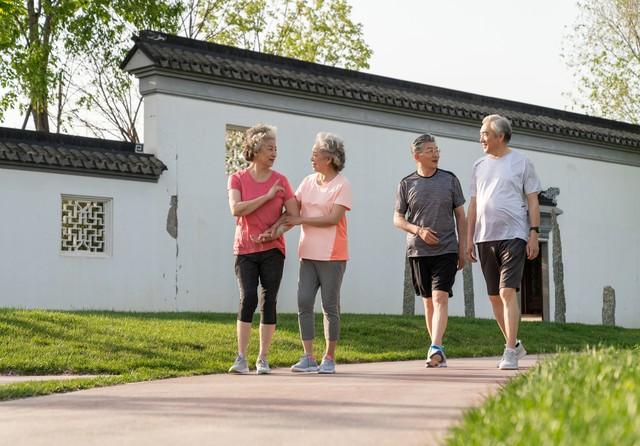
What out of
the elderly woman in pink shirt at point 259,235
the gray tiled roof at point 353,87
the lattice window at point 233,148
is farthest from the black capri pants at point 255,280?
the lattice window at point 233,148

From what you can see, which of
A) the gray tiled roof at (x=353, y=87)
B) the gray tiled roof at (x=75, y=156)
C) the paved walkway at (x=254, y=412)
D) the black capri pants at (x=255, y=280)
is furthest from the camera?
the gray tiled roof at (x=353, y=87)

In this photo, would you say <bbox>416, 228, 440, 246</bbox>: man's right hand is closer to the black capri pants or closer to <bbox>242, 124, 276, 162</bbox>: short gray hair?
the black capri pants

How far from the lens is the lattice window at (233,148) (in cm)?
1809

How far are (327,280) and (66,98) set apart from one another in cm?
2221

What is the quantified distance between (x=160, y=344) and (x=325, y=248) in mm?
2833

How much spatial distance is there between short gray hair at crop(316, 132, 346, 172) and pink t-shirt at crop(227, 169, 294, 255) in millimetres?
372

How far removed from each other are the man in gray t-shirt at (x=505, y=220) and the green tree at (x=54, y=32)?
53.6 ft

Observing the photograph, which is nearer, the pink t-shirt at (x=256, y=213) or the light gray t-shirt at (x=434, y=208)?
the pink t-shirt at (x=256, y=213)

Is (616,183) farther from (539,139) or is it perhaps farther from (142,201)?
(142,201)

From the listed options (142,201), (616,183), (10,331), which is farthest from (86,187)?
(616,183)

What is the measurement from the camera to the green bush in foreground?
11.2 feet

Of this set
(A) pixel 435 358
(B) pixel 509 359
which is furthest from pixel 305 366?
(B) pixel 509 359

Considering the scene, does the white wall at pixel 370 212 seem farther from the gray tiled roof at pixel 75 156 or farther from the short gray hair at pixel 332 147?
the short gray hair at pixel 332 147

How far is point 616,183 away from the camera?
2556 cm
